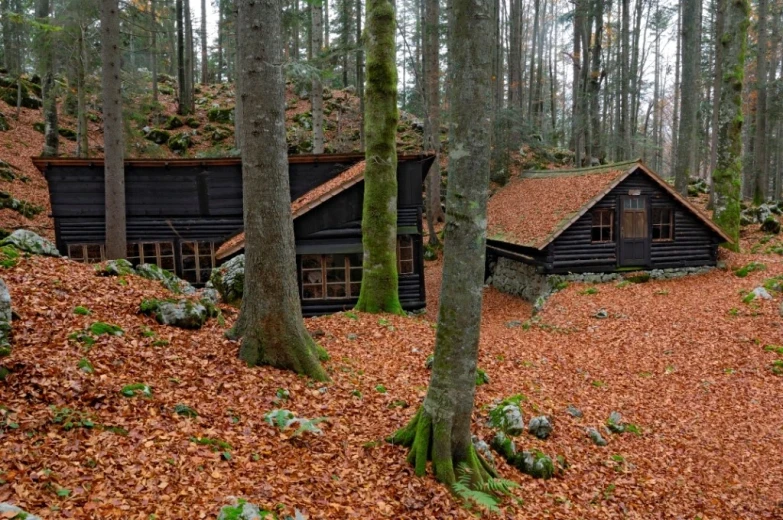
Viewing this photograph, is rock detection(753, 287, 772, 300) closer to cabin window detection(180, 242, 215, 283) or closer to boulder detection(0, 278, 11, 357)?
boulder detection(0, 278, 11, 357)

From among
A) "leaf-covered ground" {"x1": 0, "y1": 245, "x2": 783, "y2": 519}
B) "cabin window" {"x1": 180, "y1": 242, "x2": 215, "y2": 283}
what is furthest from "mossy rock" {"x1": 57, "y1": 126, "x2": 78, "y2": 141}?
"leaf-covered ground" {"x1": 0, "y1": 245, "x2": 783, "y2": 519}

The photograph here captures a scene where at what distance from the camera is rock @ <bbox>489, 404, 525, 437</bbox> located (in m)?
6.82

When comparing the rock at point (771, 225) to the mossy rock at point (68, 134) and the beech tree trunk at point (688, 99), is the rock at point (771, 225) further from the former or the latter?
the mossy rock at point (68, 134)

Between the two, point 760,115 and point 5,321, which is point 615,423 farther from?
point 760,115

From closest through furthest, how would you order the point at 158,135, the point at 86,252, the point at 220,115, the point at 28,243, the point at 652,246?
the point at 28,243, the point at 86,252, the point at 652,246, the point at 158,135, the point at 220,115

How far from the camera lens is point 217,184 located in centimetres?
1775

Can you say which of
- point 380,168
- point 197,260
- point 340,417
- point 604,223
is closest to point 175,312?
point 340,417

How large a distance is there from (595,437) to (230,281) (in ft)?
28.3

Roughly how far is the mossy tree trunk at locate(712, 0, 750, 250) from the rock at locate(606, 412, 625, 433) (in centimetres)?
1425

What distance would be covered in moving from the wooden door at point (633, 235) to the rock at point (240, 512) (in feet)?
59.5

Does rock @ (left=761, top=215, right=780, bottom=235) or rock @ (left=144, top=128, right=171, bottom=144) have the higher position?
rock @ (left=144, top=128, right=171, bottom=144)

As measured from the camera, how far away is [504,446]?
21.1ft

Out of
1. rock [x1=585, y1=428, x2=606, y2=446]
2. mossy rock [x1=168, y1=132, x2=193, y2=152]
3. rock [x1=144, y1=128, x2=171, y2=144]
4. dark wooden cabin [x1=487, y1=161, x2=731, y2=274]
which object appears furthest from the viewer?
rock [x1=144, y1=128, x2=171, y2=144]

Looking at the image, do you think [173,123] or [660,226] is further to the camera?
[173,123]
